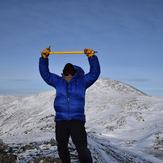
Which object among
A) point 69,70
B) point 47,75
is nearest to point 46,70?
point 47,75

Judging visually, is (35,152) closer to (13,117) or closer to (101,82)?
(13,117)

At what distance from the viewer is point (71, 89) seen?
7914 millimetres

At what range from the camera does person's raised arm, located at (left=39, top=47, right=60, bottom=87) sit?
8141mm

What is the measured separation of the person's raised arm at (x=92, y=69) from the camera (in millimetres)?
7984

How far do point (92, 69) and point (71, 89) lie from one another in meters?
0.66

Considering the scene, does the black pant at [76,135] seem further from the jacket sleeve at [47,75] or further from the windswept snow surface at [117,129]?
the windswept snow surface at [117,129]

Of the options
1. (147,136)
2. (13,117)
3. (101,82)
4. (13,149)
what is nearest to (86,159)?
(13,149)

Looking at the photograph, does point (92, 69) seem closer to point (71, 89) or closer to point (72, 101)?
point (71, 89)

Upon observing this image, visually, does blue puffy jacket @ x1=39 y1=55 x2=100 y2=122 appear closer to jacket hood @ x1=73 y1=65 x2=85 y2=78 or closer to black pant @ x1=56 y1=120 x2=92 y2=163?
jacket hood @ x1=73 y1=65 x2=85 y2=78

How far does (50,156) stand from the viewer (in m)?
11.5

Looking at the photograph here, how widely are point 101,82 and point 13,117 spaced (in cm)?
1985

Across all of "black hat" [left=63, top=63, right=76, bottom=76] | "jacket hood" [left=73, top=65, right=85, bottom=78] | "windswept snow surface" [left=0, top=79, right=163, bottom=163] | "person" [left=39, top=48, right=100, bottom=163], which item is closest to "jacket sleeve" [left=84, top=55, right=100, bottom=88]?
"person" [left=39, top=48, right=100, bottom=163]

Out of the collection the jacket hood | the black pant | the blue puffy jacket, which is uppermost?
the jacket hood

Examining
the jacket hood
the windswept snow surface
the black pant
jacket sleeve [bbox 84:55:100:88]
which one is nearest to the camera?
the black pant
